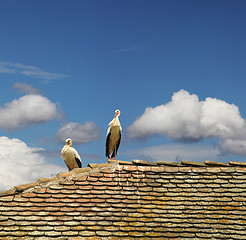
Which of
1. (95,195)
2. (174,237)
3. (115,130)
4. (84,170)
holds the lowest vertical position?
(174,237)

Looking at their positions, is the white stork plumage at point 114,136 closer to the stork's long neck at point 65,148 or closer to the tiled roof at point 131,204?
the stork's long neck at point 65,148

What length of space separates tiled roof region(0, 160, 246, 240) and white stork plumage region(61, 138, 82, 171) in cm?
401

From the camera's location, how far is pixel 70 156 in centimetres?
1432

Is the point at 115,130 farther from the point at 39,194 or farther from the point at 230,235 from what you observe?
the point at 230,235

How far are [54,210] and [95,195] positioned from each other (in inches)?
45.9

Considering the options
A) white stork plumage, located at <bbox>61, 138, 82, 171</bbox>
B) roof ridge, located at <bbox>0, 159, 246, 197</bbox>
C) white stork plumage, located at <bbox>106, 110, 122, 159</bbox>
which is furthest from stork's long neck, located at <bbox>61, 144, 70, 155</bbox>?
roof ridge, located at <bbox>0, 159, 246, 197</bbox>

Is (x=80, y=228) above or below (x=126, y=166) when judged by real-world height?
below

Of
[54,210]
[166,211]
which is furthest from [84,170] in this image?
[166,211]

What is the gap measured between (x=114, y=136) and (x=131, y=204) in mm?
5337

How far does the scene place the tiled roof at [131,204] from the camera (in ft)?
28.5

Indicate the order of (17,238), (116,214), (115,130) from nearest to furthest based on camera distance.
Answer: (17,238) → (116,214) → (115,130)

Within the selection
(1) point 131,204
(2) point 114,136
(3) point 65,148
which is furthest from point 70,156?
(1) point 131,204

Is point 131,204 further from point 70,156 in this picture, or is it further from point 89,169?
point 70,156

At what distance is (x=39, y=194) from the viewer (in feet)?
31.0
